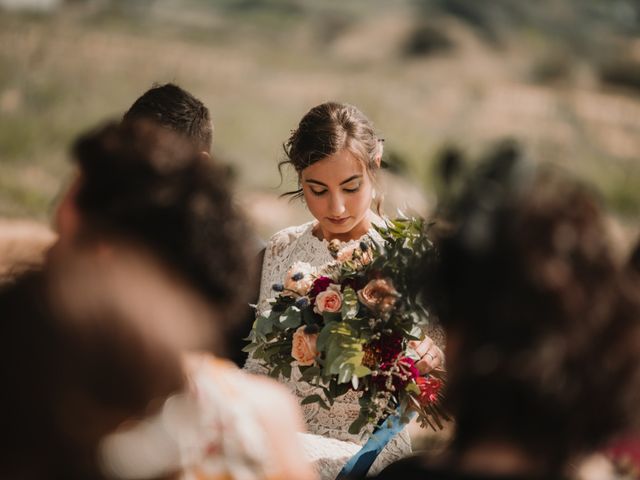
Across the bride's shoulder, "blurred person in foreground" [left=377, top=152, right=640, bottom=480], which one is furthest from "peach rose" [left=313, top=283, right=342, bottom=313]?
"blurred person in foreground" [left=377, top=152, right=640, bottom=480]

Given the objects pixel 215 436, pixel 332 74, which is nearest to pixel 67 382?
pixel 215 436

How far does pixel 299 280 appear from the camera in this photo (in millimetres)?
3105

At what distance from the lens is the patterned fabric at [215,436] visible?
5.60ft

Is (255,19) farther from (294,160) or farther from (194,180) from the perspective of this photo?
(194,180)

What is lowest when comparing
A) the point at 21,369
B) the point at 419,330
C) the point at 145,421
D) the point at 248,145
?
the point at 248,145

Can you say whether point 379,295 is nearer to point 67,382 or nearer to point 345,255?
point 345,255

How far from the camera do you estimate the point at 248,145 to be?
1708 centimetres

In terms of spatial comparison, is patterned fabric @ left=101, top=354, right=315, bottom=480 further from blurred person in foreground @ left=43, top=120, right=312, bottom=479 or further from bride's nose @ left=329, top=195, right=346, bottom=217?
bride's nose @ left=329, top=195, right=346, bottom=217

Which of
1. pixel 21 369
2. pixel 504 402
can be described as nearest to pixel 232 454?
pixel 21 369

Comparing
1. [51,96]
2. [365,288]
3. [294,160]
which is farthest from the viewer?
[51,96]

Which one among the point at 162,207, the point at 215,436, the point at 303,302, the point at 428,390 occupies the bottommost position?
the point at 428,390

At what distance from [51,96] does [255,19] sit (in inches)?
536

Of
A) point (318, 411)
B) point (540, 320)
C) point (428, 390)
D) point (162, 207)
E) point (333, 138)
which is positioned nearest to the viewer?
point (540, 320)

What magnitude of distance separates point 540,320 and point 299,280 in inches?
60.4
